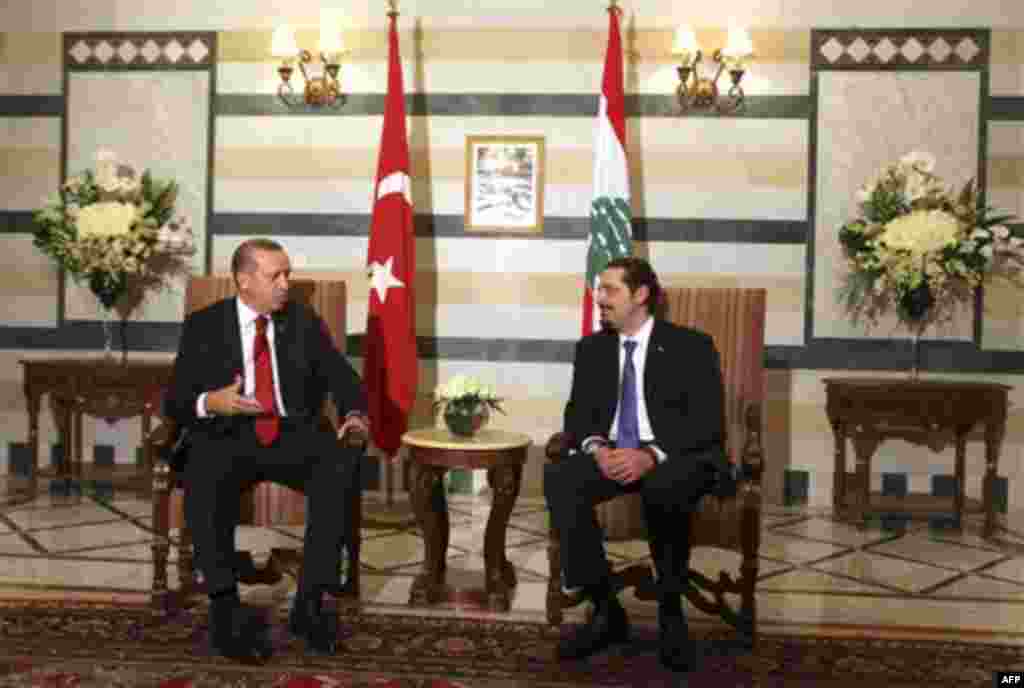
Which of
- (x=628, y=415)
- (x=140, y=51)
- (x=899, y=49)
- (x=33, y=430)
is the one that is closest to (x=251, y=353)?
(x=628, y=415)

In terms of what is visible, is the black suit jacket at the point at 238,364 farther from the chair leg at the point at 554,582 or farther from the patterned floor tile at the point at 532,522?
the patterned floor tile at the point at 532,522

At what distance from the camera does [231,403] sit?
3.91 m

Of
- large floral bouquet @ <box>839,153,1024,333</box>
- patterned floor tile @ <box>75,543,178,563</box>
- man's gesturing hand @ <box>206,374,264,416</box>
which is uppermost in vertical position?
large floral bouquet @ <box>839,153,1024,333</box>

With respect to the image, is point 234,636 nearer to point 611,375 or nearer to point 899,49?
point 611,375

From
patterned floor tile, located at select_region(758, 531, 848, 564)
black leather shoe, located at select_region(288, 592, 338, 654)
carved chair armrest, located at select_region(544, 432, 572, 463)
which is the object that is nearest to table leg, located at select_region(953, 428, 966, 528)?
patterned floor tile, located at select_region(758, 531, 848, 564)

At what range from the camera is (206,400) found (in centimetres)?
400

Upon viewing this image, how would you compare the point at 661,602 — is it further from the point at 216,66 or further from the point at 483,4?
the point at 216,66

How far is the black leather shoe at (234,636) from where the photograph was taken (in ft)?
11.6

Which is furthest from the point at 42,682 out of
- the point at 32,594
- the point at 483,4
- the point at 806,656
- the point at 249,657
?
the point at 483,4

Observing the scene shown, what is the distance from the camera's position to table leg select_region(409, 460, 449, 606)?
171 inches

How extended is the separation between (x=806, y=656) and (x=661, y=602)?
1.75 ft

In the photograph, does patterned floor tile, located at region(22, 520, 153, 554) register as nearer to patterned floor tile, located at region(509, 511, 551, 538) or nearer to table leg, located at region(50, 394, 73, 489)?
table leg, located at region(50, 394, 73, 489)

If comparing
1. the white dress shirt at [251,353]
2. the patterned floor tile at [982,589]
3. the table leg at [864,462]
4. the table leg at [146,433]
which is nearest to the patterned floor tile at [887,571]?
the patterned floor tile at [982,589]

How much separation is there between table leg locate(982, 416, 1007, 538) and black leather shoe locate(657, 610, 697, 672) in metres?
3.00
